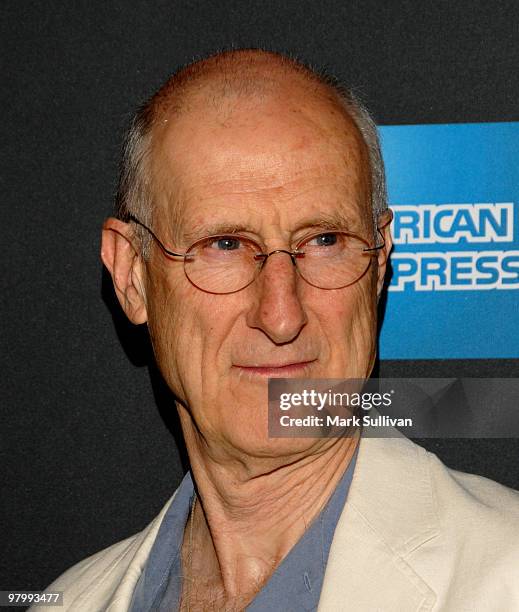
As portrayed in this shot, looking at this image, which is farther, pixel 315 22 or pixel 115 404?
pixel 115 404

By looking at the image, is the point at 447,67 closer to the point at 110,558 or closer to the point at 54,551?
the point at 110,558

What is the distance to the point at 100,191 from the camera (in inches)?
88.7

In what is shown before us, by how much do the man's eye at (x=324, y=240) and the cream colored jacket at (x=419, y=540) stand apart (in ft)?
1.24

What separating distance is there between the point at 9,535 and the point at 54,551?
12 centimetres

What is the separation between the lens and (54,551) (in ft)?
7.73

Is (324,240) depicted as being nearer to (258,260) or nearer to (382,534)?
(258,260)

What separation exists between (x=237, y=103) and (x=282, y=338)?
1.44 ft

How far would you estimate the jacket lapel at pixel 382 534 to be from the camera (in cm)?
148

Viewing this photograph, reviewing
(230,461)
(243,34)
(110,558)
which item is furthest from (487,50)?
(110,558)

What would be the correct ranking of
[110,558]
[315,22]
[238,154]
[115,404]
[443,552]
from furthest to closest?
1. [115,404]
2. [315,22]
3. [110,558]
4. [238,154]
5. [443,552]

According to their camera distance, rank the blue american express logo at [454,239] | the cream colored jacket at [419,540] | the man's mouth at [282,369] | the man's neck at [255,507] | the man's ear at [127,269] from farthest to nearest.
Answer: the blue american express logo at [454,239] → the man's ear at [127,269] → the man's neck at [255,507] → the man's mouth at [282,369] → the cream colored jacket at [419,540]
